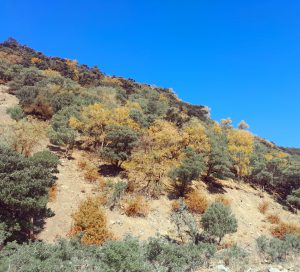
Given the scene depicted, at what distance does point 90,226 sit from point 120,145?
1008 cm

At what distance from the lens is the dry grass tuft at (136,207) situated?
69.9ft

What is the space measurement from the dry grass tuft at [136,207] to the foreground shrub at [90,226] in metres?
2.97

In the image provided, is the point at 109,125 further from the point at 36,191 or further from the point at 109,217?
the point at 36,191

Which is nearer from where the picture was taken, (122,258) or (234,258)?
(122,258)

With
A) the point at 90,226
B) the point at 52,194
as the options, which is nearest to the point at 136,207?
the point at 90,226

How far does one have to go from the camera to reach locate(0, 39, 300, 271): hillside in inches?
564

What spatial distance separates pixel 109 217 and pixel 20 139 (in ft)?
30.5

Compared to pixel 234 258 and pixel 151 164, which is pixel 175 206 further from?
pixel 234 258

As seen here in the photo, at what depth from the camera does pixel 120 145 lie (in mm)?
26469

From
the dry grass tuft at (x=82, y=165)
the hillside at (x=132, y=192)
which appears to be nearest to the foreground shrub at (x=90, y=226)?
the hillside at (x=132, y=192)

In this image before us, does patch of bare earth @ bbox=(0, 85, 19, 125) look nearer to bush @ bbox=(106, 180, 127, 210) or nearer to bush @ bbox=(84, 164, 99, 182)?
bush @ bbox=(84, 164, 99, 182)

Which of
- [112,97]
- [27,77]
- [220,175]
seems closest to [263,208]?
[220,175]

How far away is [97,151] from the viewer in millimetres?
29328

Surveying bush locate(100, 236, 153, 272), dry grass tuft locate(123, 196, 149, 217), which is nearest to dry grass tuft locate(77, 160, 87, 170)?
dry grass tuft locate(123, 196, 149, 217)
